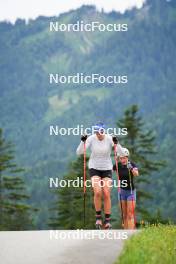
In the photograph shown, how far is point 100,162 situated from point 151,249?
189 inches

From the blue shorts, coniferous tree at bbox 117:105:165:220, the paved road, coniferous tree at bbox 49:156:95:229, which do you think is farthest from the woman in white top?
coniferous tree at bbox 49:156:95:229

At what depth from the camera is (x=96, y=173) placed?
14.3 metres

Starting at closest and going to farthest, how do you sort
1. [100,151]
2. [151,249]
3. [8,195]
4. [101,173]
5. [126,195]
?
[151,249] → [100,151] → [101,173] → [126,195] → [8,195]

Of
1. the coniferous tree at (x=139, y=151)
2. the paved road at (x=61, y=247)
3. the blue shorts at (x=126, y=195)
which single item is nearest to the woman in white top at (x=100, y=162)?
the blue shorts at (x=126, y=195)

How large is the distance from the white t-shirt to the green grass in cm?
265

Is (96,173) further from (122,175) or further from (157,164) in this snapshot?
(157,164)

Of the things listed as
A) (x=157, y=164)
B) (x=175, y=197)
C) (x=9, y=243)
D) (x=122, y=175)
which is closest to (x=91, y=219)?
(x=157, y=164)

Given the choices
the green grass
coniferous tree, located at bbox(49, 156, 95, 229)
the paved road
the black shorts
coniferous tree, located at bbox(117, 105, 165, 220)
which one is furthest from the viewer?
coniferous tree, located at bbox(49, 156, 95, 229)

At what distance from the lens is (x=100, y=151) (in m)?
14.0

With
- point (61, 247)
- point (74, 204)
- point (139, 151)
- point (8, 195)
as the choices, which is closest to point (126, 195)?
point (61, 247)

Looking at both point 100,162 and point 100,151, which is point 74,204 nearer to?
point 100,162

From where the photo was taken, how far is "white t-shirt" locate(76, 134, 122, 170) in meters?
13.9

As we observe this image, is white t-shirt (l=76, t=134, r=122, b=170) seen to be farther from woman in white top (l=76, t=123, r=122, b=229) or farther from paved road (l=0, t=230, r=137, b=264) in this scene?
paved road (l=0, t=230, r=137, b=264)

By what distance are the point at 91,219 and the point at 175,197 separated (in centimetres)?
14049
